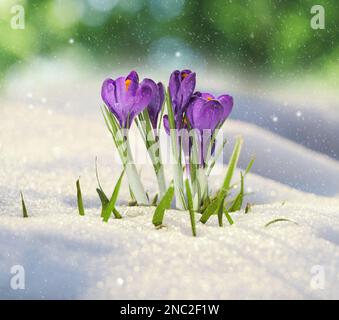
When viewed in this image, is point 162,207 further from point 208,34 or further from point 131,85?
point 208,34

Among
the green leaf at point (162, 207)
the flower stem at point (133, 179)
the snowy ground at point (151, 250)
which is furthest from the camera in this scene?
the flower stem at point (133, 179)

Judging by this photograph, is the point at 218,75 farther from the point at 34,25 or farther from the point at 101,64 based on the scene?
the point at 34,25

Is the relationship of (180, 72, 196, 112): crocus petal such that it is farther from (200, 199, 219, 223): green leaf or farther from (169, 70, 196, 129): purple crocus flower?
(200, 199, 219, 223): green leaf

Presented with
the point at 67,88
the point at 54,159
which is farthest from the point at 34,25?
the point at 54,159

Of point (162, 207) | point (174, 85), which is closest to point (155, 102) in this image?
point (174, 85)

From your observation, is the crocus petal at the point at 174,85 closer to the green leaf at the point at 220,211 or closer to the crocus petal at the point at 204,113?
Answer: the crocus petal at the point at 204,113

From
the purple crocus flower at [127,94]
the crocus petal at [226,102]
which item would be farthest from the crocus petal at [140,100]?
the crocus petal at [226,102]

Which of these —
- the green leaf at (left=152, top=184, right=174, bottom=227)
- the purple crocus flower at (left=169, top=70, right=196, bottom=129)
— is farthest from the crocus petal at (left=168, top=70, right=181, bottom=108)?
the green leaf at (left=152, top=184, right=174, bottom=227)
